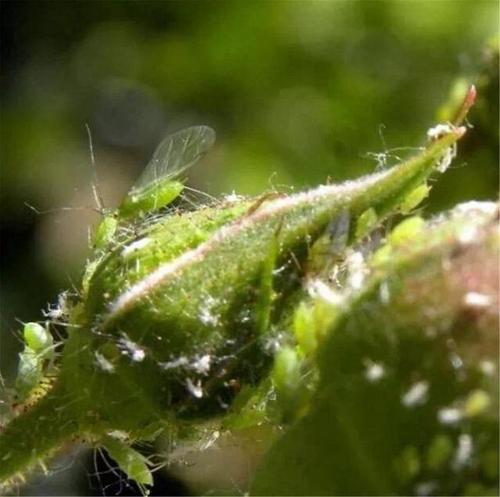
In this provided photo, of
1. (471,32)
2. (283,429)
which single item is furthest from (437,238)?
(471,32)

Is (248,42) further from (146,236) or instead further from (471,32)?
(146,236)

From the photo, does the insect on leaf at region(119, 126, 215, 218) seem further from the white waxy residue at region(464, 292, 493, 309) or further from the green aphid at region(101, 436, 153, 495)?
the white waxy residue at region(464, 292, 493, 309)

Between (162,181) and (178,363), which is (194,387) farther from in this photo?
(162,181)

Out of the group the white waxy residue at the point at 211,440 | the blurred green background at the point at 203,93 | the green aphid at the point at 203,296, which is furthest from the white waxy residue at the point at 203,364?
the blurred green background at the point at 203,93

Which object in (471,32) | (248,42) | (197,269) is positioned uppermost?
(248,42)

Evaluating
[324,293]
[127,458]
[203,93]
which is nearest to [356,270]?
[324,293]

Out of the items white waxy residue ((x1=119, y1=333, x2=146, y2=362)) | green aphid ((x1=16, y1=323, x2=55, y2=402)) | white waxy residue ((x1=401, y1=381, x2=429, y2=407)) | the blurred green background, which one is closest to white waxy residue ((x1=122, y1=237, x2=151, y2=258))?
white waxy residue ((x1=119, y1=333, x2=146, y2=362))
